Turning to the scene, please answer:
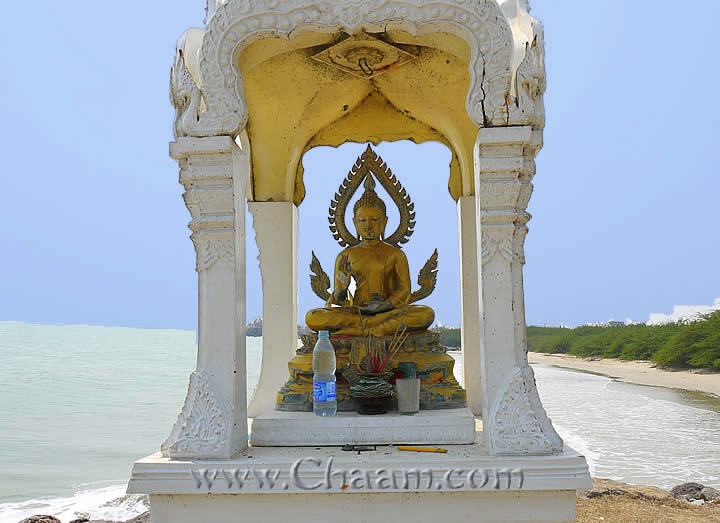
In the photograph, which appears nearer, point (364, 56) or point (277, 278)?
point (364, 56)

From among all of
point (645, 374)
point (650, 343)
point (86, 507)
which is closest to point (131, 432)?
point (86, 507)

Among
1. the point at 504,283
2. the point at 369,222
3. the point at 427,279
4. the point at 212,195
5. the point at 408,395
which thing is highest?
the point at 369,222

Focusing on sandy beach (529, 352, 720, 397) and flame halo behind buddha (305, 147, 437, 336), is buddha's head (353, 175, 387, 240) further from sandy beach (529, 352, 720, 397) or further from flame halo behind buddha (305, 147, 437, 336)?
sandy beach (529, 352, 720, 397)

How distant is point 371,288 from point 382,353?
2.79 feet

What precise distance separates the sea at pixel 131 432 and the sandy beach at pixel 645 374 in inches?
37.3

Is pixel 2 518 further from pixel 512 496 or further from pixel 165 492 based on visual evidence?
pixel 512 496

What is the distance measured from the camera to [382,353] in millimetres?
4680

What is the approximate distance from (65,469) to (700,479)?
33.5 feet

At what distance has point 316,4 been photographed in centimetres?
383

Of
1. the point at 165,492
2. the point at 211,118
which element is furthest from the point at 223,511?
the point at 211,118

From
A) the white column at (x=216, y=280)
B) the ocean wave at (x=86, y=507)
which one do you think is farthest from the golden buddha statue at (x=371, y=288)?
the ocean wave at (x=86, y=507)

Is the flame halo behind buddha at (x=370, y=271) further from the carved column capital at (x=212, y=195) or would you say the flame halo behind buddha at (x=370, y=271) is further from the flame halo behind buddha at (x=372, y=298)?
the carved column capital at (x=212, y=195)

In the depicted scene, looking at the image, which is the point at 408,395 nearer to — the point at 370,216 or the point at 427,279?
the point at 427,279

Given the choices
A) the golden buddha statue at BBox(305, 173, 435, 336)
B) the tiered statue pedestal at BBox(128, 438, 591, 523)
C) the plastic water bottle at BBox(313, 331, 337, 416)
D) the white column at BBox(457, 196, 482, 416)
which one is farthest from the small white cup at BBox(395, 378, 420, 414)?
the white column at BBox(457, 196, 482, 416)
